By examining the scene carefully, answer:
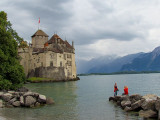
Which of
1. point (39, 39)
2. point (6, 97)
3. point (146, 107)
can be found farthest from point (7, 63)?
point (39, 39)

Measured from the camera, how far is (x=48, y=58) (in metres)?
85.9

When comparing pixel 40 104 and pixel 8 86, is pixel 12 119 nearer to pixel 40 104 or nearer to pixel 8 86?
pixel 40 104

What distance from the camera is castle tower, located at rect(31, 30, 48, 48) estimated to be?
95.9 m

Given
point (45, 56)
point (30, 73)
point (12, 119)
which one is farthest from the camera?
point (30, 73)

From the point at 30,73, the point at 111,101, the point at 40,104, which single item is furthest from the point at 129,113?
the point at 30,73

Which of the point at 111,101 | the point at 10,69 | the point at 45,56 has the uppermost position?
the point at 45,56

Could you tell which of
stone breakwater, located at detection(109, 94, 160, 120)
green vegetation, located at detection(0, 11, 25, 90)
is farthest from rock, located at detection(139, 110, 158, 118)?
green vegetation, located at detection(0, 11, 25, 90)

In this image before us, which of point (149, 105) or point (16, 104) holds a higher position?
point (149, 105)

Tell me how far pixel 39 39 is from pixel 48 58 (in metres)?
14.9

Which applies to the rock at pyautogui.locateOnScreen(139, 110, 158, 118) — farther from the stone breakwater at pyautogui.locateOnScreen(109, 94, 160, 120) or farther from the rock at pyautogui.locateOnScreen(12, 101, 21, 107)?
the rock at pyautogui.locateOnScreen(12, 101, 21, 107)

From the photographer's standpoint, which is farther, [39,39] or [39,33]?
[39,33]

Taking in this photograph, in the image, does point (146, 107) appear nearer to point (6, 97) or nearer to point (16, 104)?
point (16, 104)

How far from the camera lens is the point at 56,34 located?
336 ft

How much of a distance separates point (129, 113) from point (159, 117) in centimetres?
356
